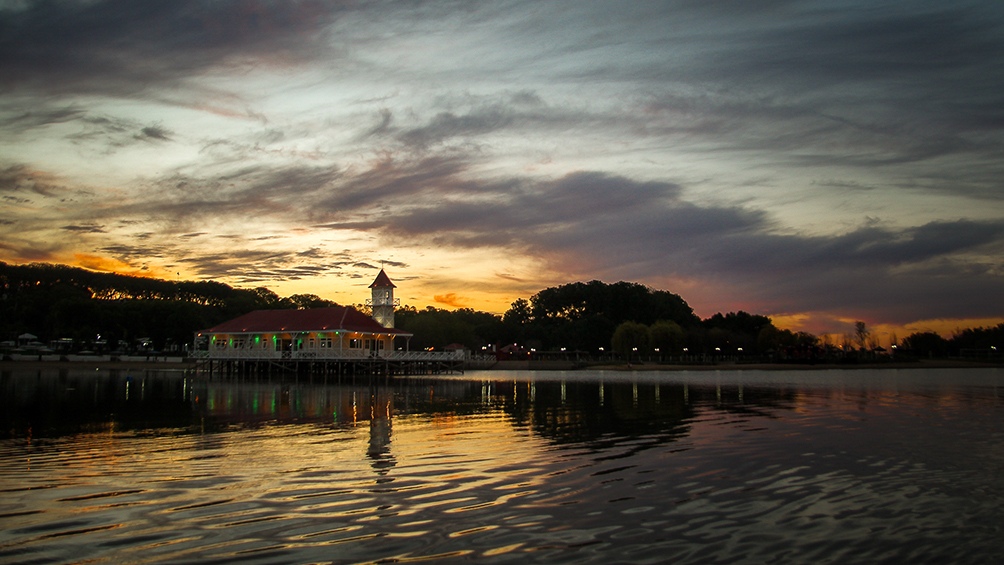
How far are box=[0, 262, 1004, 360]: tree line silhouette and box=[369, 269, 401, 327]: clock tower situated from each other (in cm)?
2709

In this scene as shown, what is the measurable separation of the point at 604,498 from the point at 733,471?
394 cm

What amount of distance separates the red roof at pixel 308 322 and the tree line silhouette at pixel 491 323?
A: 21134 mm

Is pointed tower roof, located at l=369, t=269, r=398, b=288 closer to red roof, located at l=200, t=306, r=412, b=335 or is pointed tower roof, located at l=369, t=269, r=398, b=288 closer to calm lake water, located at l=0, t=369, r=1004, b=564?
red roof, located at l=200, t=306, r=412, b=335

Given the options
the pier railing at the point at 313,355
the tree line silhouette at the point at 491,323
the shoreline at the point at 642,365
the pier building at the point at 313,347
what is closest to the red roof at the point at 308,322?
the pier building at the point at 313,347

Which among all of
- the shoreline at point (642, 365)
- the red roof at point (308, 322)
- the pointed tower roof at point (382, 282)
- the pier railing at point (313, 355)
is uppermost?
the pointed tower roof at point (382, 282)

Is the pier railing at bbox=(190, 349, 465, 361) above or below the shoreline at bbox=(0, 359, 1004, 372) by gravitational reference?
above

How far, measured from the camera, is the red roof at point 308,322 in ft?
206

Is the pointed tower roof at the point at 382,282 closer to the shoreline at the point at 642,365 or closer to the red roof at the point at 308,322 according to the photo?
the red roof at the point at 308,322

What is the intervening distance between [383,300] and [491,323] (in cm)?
5026

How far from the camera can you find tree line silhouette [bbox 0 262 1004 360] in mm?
85875

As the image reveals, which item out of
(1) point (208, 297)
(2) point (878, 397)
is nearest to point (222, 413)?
(2) point (878, 397)

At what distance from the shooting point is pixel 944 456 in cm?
1667

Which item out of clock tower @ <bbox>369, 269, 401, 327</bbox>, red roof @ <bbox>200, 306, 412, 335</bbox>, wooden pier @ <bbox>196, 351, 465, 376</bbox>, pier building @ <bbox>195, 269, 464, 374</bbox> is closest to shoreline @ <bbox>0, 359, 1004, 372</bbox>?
wooden pier @ <bbox>196, 351, 465, 376</bbox>

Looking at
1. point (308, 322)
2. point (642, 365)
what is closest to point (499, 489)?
point (308, 322)
